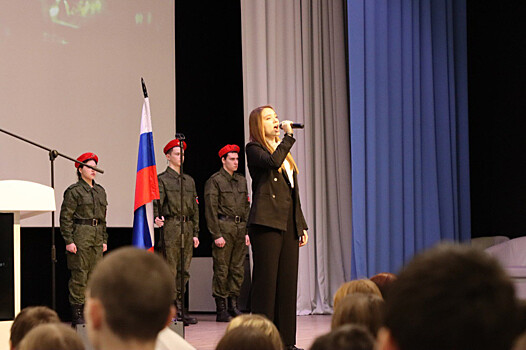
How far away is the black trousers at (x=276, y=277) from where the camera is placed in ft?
11.2

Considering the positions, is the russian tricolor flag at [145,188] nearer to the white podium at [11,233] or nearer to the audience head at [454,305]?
the white podium at [11,233]

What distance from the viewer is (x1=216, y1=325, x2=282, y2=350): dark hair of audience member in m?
1.51

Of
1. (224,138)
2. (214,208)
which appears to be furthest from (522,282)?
(224,138)

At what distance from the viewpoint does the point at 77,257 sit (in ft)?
19.6

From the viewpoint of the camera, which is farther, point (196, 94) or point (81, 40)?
point (196, 94)

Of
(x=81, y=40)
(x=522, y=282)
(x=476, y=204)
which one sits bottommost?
(x=522, y=282)

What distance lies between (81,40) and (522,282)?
12.9 ft

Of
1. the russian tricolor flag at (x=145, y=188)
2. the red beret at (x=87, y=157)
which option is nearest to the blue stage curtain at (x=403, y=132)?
the russian tricolor flag at (x=145, y=188)

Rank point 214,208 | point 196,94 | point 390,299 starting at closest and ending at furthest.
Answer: point 390,299 < point 214,208 < point 196,94

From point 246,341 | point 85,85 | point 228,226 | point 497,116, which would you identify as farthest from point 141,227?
point 246,341

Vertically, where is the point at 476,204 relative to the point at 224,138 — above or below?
below

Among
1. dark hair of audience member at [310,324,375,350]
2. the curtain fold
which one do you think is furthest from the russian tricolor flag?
dark hair of audience member at [310,324,375,350]

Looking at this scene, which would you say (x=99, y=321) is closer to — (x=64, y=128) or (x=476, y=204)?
(x=64, y=128)

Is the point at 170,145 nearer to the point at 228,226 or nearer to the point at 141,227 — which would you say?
the point at 228,226
